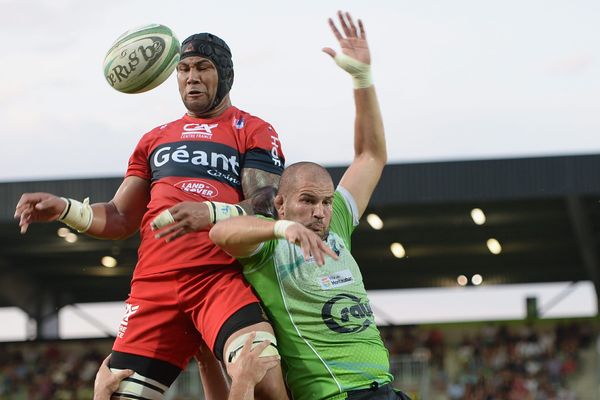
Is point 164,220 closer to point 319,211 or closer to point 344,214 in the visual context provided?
point 319,211

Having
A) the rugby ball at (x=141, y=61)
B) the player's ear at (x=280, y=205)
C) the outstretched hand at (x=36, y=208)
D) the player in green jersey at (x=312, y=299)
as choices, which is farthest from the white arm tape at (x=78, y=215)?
the player's ear at (x=280, y=205)

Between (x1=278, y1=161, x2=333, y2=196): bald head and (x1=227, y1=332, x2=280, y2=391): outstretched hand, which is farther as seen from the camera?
(x1=278, y1=161, x2=333, y2=196): bald head

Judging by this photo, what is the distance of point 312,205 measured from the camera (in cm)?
651

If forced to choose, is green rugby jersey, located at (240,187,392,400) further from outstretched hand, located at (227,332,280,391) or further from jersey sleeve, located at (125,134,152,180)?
jersey sleeve, located at (125,134,152,180)

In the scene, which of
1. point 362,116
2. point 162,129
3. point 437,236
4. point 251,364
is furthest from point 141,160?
point 437,236

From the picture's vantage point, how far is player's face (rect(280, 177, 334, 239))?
6484 mm

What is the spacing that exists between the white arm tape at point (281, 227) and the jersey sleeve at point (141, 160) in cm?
175

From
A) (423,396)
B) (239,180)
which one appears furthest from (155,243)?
(423,396)

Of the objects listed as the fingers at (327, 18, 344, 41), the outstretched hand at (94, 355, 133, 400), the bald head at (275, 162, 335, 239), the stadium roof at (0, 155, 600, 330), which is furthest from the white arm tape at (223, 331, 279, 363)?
the stadium roof at (0, 155, 600, 330)

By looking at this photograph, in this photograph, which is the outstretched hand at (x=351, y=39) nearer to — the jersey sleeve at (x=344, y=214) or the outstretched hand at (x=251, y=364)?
the jersey sleeve at (x=344, y=214)

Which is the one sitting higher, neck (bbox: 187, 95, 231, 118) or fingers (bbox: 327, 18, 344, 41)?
fingers (bbox: 327, 18, 344, 41)

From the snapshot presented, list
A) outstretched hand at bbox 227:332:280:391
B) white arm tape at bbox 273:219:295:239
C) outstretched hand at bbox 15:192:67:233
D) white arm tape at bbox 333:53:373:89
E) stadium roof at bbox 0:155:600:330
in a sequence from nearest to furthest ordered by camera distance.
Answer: white arm tape at bbox 273:219:295:239 < outstretched hand at bbox 227:332:280:391 < outstretched hand at bbox 15:192:67:233 < white arm tape at bbox 333:53:373:89 < stadium roof at bbox 0:155:600:330

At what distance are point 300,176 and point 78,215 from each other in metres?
1.53

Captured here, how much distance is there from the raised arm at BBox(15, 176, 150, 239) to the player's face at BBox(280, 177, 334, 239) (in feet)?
4.74
